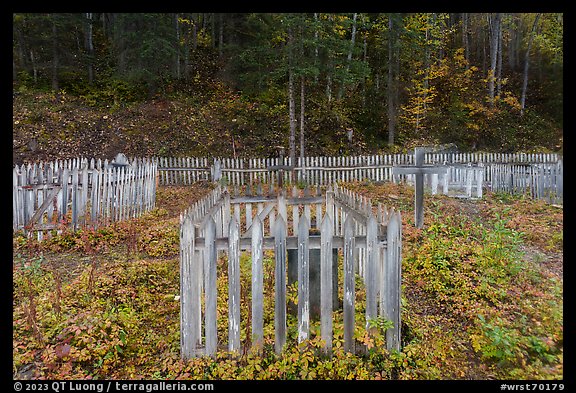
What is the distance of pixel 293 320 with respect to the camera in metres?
4.03

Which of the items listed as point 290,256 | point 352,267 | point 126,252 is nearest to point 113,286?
point 126,252

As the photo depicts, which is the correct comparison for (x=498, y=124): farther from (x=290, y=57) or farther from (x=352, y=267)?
(x=352, y=267)

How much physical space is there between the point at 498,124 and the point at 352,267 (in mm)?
24791

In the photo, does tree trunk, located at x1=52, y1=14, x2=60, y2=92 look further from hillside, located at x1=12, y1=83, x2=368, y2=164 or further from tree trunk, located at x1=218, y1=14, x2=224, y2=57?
tree trunk, located at x1=218, y1=14, x2=224, y2=57

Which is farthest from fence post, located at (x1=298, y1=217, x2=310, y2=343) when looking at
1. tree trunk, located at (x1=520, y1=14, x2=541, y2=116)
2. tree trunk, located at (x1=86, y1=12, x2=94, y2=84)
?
tree trunk, located at (x1=520, y1=14, x2=541, y2=116)

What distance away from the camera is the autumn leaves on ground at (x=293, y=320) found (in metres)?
3.40

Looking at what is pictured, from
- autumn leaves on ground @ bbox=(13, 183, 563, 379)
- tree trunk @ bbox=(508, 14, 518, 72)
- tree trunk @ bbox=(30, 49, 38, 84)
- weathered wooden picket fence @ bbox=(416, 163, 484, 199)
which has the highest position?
tree trunk @ bbox=(508, 14, 518, 72)

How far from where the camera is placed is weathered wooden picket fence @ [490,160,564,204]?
1148 centimetres

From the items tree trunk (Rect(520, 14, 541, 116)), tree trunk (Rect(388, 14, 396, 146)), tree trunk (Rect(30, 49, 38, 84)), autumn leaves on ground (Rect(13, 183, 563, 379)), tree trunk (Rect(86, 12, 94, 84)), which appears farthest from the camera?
tree trunk (Rect(520, 14, 541, 116))

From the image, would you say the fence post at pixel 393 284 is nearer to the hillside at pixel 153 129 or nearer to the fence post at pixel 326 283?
the fence post at pixel 326 283

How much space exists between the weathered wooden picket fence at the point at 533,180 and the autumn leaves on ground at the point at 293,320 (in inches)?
194

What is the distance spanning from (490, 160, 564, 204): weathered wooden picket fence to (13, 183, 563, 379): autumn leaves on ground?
4937 millimetres

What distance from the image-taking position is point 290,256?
4000 mm

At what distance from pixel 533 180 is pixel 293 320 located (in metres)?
12.4
